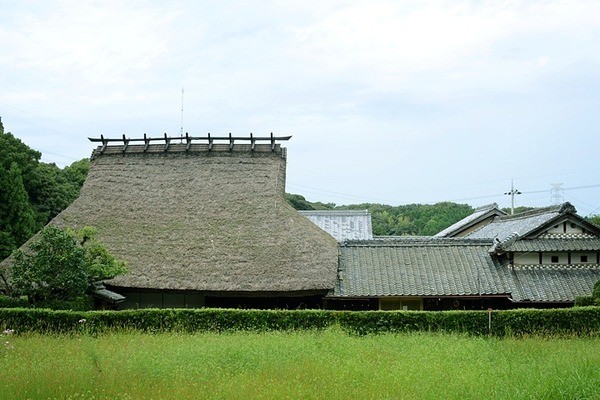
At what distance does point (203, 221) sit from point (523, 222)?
11073mm

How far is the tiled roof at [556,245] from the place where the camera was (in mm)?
20328

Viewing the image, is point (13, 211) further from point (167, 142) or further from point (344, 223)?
point (344, 223)

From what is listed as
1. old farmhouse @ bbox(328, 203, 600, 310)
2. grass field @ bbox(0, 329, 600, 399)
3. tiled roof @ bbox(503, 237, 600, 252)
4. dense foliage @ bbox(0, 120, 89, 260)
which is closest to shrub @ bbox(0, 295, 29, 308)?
grass field @ bbox(0, 329, 600, 399)

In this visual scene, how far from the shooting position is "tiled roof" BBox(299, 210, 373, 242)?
28594 mm

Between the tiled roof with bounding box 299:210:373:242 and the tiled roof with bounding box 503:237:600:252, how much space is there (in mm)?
8383

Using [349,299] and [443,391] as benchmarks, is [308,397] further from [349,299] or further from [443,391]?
[349,299]

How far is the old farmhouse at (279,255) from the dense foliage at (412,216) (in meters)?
32.3

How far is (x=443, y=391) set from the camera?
8906 mm

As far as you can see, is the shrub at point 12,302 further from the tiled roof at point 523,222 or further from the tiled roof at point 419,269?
the tiled roof at point 523,222

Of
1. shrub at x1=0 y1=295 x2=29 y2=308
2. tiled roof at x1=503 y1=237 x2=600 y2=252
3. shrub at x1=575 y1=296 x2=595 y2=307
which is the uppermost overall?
tiled roof at x1=503 y1=237 x2=600 y2=252

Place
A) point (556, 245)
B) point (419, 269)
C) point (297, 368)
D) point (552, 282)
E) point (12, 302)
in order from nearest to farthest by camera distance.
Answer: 1. point (297, 368)
2. point (12, 302)
3. point (552, 282)
4. point (556, 245)
5. point (419, 269)

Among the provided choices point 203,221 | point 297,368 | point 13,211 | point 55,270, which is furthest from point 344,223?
point 297,368

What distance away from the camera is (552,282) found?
19906 millimetres

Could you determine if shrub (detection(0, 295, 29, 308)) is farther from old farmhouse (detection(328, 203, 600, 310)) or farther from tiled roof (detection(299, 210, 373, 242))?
tiled roof (detection(299, 210, 373, 242))
